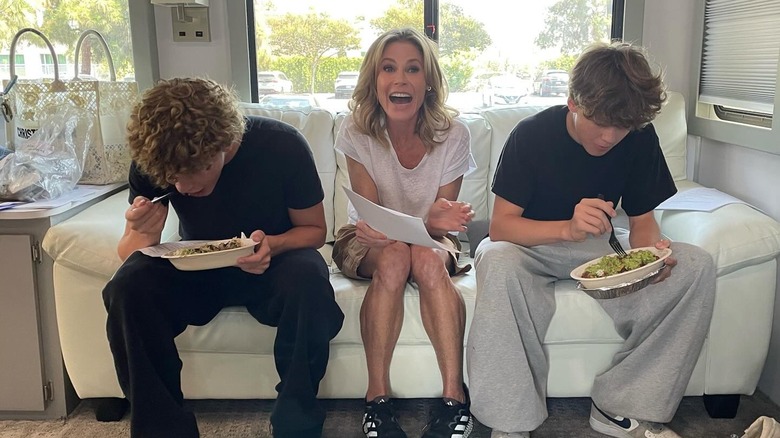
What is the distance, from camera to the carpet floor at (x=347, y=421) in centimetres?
176

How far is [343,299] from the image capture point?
1.74m

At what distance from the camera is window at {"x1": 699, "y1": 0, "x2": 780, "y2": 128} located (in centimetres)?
201

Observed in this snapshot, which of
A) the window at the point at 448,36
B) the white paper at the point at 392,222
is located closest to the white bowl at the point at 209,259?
the white paper at the point at 392,222

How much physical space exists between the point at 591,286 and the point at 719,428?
2.16 feet

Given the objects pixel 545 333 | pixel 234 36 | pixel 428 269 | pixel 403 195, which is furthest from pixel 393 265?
pixel 234 36

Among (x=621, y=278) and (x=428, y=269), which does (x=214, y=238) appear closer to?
(x=428, y=269)

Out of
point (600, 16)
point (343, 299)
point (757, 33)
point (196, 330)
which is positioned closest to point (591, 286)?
point (343, 299)

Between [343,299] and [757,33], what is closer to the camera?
[343,299]

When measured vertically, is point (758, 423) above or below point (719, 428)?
above

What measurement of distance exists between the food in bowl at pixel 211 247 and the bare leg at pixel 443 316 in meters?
0.45

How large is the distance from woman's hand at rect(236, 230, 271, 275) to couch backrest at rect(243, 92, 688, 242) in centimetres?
71

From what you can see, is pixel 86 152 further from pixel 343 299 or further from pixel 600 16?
pixel 600 16

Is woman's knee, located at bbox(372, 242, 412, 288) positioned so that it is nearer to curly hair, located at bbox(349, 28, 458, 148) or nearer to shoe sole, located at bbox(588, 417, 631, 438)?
curly hair, located at bbox(349, 28, 458, 148)

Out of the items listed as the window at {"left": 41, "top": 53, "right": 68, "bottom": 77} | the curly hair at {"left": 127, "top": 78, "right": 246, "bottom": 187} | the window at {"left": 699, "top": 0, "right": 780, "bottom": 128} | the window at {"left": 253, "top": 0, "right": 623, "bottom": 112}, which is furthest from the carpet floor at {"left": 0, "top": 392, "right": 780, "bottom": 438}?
the window at {"left": 41, "top": 53, "right": 68, "bottom": 77}
